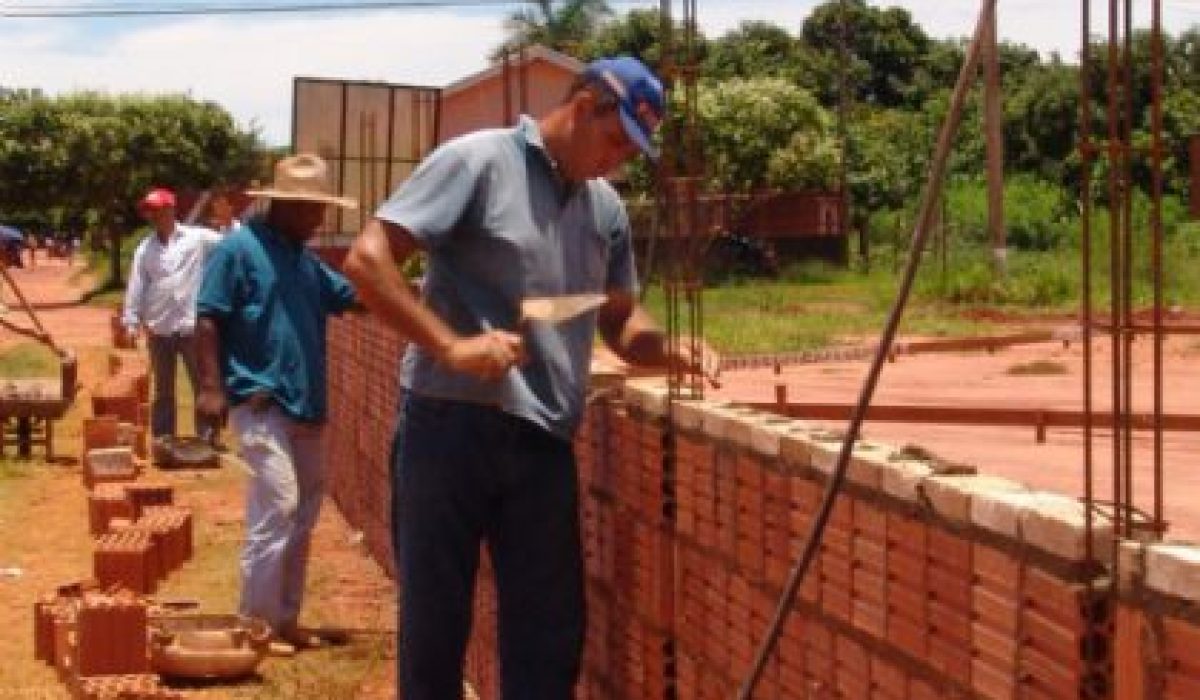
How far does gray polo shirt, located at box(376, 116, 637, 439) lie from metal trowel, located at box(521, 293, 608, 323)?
8 cm

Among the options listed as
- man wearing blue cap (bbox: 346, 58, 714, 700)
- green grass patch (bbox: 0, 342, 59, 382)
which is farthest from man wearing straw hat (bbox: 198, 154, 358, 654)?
green grass patch (bbox: 0, 342, 59, 382)

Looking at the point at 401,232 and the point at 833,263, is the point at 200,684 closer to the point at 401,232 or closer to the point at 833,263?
the point at 401,232

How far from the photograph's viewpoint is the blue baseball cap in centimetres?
470

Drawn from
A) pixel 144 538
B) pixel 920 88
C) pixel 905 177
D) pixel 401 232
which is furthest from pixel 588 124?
pixel 920 88

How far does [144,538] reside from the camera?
9.35 m

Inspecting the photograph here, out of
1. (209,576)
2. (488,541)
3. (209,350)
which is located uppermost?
(209,350)

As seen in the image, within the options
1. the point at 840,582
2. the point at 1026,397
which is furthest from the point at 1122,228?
the point at 1026,397

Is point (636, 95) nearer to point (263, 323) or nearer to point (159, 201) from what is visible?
point (263, 323)

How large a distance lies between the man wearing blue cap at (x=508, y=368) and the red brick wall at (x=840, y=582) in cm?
28

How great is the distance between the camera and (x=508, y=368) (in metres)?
4.61

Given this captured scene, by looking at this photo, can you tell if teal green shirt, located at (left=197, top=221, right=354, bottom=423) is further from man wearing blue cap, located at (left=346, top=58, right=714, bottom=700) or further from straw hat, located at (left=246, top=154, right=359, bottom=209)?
man wearing blue cap, located at (left=346, top=58, right=714, bottom=700)

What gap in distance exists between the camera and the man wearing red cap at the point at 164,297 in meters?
14.1

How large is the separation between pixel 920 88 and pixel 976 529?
2405 inches

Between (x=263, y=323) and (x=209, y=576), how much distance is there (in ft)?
7.47
